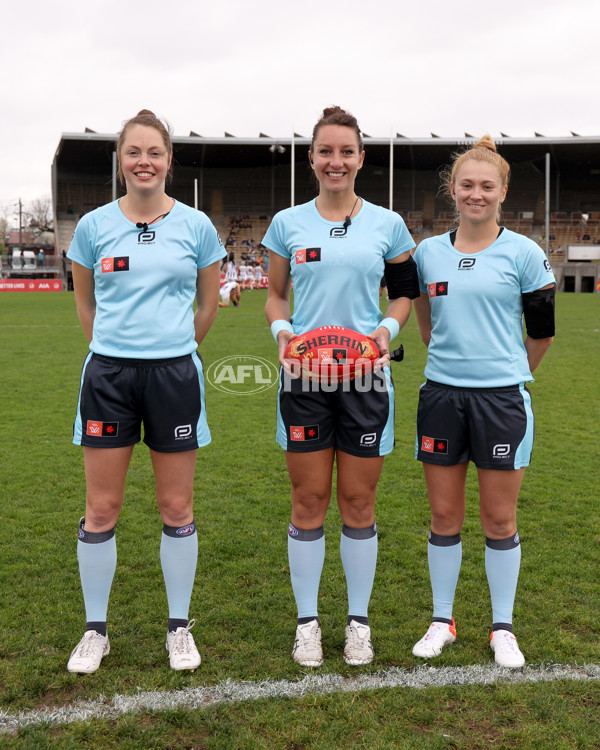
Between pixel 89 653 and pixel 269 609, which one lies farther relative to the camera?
pixel 269 609

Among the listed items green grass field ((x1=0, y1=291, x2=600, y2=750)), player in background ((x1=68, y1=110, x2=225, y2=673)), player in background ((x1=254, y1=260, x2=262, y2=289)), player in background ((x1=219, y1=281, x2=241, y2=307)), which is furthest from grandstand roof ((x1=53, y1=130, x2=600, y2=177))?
player in background ((x1=68, y1=110, x2=225, y2=673))

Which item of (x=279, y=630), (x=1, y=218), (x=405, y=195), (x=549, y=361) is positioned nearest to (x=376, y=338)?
(x=279, y=630)

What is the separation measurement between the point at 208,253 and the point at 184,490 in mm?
1010

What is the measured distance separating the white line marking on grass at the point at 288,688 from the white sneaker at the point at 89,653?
202 millimetres

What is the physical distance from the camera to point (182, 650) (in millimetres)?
2930

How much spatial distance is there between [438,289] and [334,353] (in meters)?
0.58

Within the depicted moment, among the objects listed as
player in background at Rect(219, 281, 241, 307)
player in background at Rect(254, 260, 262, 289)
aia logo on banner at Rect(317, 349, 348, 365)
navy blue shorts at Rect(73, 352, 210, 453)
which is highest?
player in background at Rect(254, 260, 262, 289)

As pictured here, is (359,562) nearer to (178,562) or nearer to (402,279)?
(178,562)

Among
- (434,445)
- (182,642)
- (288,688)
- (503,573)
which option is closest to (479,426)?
(434,445)

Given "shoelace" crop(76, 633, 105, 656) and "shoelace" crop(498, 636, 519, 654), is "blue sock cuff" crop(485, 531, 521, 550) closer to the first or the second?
"shoelace" crop(498, 636, 519, 654)

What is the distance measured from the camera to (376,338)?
2.80 meters

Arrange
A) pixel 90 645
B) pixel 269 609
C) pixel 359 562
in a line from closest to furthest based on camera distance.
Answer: pixel 90 645 → pixel 359 562 → pixel 269 609

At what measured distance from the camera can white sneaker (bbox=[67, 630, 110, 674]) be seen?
2847 millimetres

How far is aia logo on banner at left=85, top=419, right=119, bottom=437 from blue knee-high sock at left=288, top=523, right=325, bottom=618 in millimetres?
875
